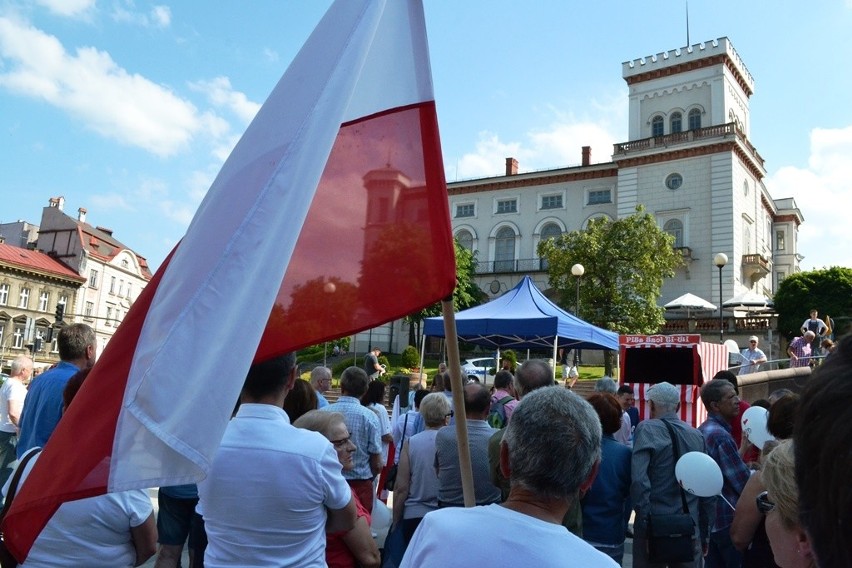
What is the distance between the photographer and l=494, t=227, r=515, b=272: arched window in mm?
49250

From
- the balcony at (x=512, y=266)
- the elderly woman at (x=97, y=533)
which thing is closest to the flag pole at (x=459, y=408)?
the elderly woman at (x=97, y=533)

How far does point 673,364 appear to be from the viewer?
14.6 metres

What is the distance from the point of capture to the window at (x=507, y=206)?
49281 mm

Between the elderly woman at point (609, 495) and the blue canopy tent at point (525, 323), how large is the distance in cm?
816

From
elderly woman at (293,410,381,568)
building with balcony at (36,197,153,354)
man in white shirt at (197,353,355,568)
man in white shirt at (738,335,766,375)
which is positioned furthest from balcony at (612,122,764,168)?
building with balcony at (36,197,153,354)

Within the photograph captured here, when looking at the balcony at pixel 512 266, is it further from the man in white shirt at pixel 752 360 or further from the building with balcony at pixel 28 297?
the building with balcony at pixel 28 297

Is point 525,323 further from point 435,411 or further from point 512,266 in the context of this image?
point 512,266

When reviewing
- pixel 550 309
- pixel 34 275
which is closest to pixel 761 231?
pixel 550 309

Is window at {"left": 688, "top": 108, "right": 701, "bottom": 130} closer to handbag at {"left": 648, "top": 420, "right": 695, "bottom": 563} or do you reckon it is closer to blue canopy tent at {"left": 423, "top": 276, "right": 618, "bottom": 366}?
blue canopy tent at {"left": 423, "top": 276, "right": 618, "bottom": 366}

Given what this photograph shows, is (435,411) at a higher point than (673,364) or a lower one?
lower

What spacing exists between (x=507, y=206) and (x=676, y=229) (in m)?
13.4

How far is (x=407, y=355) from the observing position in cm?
3403

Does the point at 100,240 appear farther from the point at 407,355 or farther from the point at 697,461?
the point at 697,461

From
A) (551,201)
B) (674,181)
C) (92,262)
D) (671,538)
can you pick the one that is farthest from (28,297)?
(671,538)
